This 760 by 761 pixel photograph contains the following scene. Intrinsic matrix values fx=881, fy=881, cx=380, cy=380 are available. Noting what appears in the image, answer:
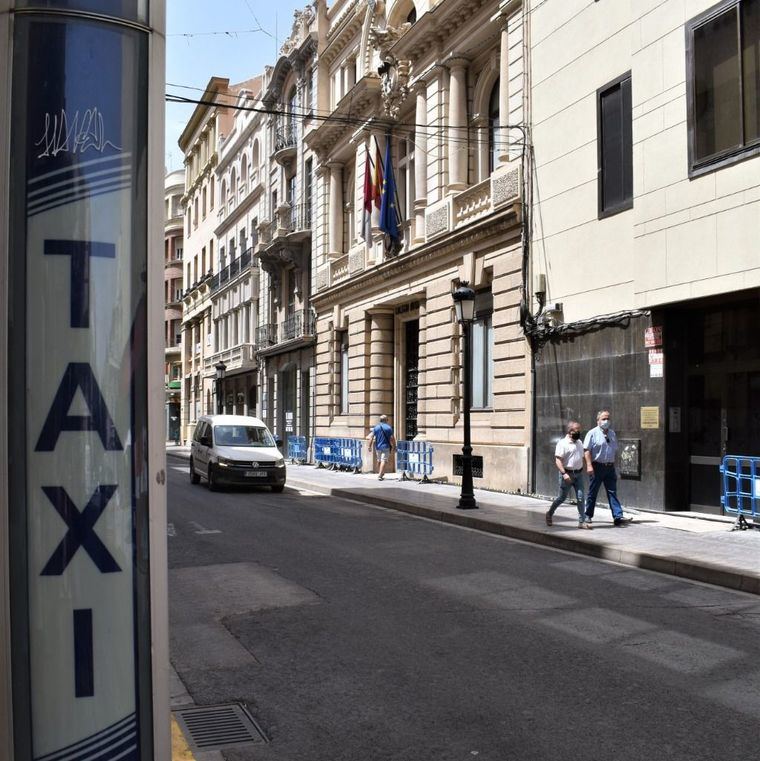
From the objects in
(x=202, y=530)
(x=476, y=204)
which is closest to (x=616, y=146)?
(x=476, y=204)

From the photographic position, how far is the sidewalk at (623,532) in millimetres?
9898

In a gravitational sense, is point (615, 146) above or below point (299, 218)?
below

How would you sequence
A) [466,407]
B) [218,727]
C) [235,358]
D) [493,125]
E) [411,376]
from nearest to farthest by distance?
1. [218,727]
2. [466,407]
3. [493,125]
4. [411,376]
5. [235,358]

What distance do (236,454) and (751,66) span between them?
13561 mm

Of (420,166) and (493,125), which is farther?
(420,166)

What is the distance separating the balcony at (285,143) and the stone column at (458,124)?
603 inches

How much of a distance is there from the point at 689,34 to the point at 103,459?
48.3 feet

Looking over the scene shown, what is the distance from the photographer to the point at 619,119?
54.0ft

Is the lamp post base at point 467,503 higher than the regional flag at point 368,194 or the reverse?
the reverse

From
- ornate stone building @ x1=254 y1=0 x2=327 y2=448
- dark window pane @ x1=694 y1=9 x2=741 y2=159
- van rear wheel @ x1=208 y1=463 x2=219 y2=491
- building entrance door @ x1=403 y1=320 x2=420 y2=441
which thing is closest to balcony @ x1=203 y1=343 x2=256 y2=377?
ornate stone building @ x1=254 y1=0 x2=327 y2=448

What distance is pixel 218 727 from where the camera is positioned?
4.87 metres

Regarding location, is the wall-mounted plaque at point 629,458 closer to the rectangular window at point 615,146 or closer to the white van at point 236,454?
the rectangular window at point 615,146

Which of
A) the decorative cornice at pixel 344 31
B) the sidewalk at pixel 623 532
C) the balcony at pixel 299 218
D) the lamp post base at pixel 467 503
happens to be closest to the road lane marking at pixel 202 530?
the sidewalk at pixel 623 532

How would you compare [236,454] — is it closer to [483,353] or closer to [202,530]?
[483,353]
